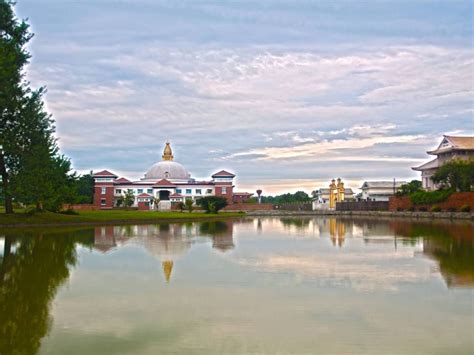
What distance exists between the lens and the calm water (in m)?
6.04

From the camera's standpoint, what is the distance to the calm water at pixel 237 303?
19.8 ft

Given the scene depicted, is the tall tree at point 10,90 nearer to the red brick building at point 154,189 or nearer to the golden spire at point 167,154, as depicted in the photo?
the red brick building at point 154,189

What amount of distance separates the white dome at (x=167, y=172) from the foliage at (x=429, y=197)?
38291 millimetres

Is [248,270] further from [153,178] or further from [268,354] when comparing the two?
[153,178]

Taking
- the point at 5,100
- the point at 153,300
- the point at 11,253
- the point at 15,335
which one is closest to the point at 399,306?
the point at 153,300

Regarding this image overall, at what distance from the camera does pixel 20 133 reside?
28.3 metres

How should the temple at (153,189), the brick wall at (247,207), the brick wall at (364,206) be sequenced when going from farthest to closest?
the temple at (153,189)
the brick wall at (247,207)
the brick wall at (364,206)

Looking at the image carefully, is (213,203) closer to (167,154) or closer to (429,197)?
(429,197)

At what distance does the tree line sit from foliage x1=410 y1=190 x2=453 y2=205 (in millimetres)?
33493

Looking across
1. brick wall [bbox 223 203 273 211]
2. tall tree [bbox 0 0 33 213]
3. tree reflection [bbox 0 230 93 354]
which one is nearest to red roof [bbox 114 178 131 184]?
brick wall [bbox 223 203 273 211]

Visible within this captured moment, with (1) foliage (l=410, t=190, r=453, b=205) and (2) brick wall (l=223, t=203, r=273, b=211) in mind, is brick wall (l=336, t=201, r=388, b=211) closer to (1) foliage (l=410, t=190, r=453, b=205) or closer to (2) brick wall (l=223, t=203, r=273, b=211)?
(1) foliage (l=410, t=190, r=453, b=205)

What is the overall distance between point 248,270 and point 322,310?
4.13m

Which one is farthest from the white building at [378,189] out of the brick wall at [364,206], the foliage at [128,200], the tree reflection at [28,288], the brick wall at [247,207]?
the tree reflection at [28,288]

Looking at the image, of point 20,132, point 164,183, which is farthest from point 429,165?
point 20,132
